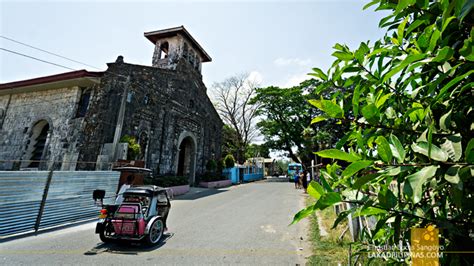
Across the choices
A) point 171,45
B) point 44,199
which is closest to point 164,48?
point 171,45

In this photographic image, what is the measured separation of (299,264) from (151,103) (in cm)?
1139

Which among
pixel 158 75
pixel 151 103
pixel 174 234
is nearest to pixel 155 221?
pixel 174 234

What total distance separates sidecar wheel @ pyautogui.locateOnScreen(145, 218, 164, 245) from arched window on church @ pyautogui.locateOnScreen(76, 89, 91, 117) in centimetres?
905

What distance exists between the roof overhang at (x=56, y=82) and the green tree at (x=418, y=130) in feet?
39.6

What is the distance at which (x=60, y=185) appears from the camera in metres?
5.82

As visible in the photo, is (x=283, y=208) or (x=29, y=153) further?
(x=29, y=153)

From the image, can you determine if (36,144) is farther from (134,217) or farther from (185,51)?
(134,217)

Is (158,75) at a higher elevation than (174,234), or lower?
higher

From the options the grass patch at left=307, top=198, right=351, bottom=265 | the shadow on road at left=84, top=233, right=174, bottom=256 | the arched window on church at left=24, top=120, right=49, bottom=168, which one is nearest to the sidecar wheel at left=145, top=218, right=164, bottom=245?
the shadow on road at left=84, top=233, right=174, bottom=256

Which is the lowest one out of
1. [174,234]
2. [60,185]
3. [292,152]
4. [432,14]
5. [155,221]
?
[174,234]

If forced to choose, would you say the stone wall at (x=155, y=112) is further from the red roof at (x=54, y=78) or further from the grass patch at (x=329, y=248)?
the grass patch at (x=329, y=248)

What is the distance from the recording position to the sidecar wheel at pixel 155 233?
429 cm

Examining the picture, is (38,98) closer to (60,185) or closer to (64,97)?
(64,97)

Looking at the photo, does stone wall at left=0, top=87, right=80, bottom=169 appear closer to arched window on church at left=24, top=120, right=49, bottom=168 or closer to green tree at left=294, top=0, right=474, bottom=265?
arched window on church at left=24, top=120, right=49, bottom=168
